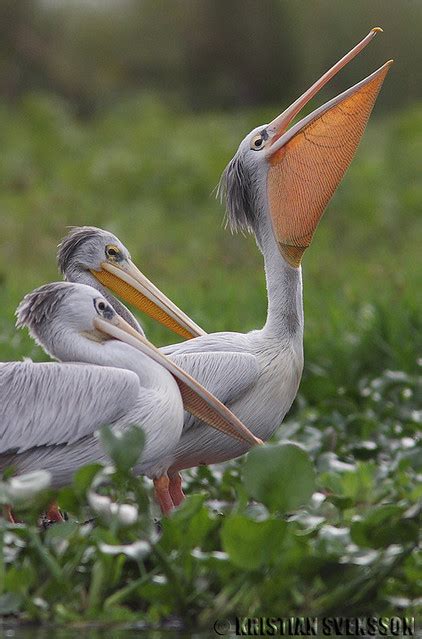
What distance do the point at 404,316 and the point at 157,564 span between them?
4745 mm

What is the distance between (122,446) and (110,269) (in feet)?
5.91

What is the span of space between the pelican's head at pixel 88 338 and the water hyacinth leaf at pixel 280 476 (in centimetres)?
88

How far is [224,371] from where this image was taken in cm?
543

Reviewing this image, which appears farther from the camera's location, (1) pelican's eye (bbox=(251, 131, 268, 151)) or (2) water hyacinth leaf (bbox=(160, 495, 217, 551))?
(1) pelican's eye (bbox=(251, 131, 268, 151))

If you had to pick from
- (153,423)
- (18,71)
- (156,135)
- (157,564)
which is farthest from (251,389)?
(18,71)

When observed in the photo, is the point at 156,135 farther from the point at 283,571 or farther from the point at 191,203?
the point at 283,571

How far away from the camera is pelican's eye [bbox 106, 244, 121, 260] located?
19.5 ft

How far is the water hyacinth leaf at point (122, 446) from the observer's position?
4.22 metres

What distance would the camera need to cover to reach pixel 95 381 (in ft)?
16.5

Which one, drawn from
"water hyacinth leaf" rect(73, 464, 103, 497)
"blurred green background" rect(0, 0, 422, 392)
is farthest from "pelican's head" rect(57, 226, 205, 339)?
"blurred green background" rect(0, 0, 422, 392)

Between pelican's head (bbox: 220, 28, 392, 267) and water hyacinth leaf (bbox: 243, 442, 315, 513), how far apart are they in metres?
1.66

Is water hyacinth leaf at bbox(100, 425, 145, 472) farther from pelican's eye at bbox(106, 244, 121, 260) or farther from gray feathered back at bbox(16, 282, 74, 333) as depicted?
pelican's eye at bbox(106, 244, 121, 260)

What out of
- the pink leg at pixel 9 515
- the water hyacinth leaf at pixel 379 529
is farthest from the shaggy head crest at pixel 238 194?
the water hyacinth leaf at pixel 379 529

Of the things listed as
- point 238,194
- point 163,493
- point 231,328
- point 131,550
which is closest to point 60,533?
point 131,550
